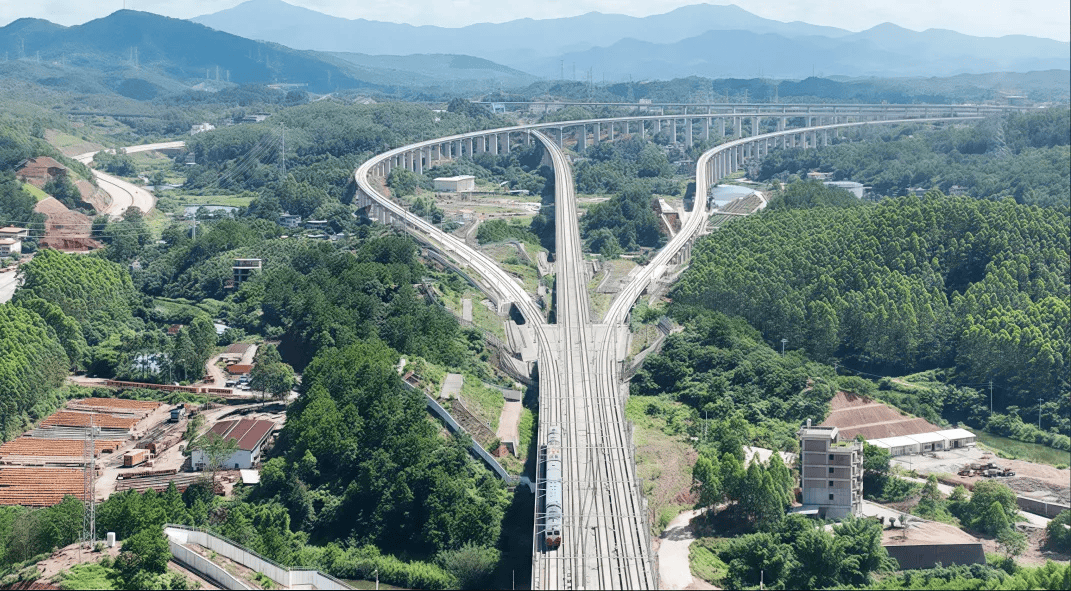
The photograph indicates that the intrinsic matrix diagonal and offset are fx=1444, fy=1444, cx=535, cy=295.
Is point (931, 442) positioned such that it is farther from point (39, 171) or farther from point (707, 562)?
point (39, 171)

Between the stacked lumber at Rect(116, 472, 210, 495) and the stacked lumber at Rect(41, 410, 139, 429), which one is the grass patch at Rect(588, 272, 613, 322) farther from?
the stacked lumber at Rect(116, 472, 210, 495)

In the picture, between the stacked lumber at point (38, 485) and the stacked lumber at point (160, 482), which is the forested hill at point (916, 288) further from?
the stacked lumber at point (38, 485)

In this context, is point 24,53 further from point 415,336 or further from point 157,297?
point 415,336

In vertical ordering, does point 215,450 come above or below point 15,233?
below

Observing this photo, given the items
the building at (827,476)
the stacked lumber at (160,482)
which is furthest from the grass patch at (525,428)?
the building at (827,476)

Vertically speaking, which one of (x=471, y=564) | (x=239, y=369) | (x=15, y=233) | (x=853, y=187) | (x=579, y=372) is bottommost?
(x=471, y=564)

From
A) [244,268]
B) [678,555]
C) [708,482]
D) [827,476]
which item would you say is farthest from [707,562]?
[244,268]
